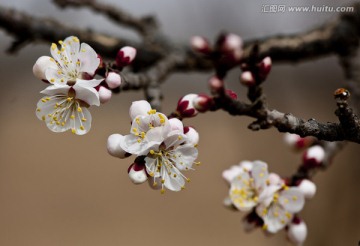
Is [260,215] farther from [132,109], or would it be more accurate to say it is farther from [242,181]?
[132,109]

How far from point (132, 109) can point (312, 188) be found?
0.36m

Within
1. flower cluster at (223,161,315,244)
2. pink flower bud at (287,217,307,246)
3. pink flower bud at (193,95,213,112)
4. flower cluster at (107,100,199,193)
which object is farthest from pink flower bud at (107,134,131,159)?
pink flower bud at (287,217,307,246)

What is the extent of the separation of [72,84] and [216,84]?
19 centimetres

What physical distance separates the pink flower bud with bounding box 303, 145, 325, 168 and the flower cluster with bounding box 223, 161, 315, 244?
0.05m

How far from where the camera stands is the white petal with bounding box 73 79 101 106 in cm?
54

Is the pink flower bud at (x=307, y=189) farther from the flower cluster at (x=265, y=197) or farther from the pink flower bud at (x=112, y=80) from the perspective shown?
the pink flower bud at (x=112, y=80)

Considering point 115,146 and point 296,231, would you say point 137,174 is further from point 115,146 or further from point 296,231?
point 296,231

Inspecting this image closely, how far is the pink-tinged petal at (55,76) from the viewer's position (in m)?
0.56

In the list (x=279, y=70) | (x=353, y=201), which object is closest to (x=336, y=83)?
(x=279, y=70)

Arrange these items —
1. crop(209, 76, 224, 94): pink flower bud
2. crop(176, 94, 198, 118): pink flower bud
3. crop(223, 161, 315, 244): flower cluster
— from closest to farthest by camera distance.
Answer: crop(209, 76, 224, 94): pink flower bud
crop(176, 94, 198, 118): pink flower bud
crop(223, 161, 315, 244): flower cluster

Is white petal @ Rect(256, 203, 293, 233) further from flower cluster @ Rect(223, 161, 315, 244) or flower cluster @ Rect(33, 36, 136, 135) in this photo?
flower cluster @ Rect(33, 36, 136, 135)

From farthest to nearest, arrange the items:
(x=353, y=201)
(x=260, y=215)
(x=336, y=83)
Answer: (x=336, y=83)
(x=353, y=201)
(x=260, y=215)

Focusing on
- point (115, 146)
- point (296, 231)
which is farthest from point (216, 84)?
point (296, 231)

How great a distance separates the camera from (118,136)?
55 centimetres
